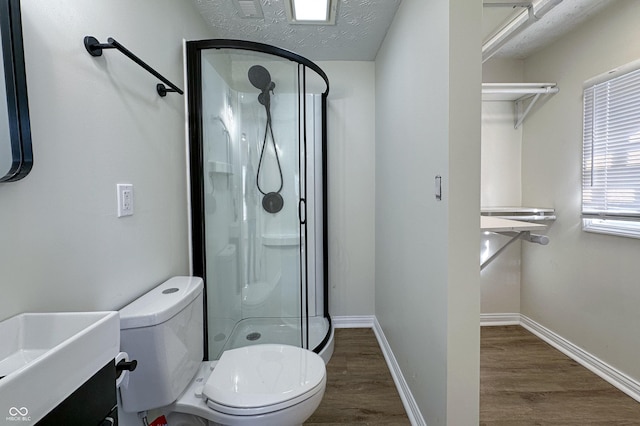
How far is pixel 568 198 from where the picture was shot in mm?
2100

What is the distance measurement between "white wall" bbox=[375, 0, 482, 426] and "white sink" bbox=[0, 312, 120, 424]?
1.13 meters

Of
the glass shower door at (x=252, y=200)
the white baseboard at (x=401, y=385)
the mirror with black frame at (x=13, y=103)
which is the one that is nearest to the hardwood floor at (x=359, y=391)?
the white baseboard at (x=401, y=385)

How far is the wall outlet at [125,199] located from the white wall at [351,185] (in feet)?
5.48

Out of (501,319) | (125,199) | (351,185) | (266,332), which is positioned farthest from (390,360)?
(125,199)

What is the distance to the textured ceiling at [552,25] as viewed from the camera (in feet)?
5.75

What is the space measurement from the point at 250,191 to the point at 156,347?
112 cm

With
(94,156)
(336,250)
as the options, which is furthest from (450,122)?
(336,250)

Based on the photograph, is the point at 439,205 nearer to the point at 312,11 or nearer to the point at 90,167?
the point at 90,167

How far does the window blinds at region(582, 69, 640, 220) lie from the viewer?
170 cm

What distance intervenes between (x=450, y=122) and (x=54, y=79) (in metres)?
1.31

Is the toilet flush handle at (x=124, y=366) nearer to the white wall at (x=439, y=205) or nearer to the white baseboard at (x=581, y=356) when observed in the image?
the white wall at (x=439, y=205)

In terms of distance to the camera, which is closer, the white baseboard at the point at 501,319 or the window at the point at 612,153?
the window at the point at 612,153

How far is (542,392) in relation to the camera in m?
1.73

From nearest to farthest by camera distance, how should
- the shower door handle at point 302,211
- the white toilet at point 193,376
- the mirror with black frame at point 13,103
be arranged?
the mirror with black frame at point 13,103 < the white toilet at point 193,376 < the shower door handle at point 302,211
